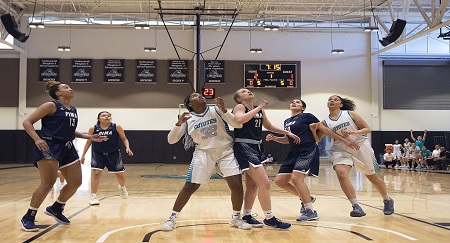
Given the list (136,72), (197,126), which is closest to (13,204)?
(197,126)

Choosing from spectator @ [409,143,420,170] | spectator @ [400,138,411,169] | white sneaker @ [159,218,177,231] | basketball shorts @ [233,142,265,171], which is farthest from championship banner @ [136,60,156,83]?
white sneaker @ [159,218,177,231]

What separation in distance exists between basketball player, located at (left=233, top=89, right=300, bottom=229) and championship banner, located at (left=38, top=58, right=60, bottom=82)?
22475mm

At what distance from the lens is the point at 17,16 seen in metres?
25.7

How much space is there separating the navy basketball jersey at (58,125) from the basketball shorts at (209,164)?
163 cm

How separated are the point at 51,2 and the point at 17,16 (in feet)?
9.68

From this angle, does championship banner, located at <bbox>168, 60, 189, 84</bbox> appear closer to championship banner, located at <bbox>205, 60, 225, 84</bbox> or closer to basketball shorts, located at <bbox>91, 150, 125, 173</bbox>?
championship banner, located at <bbox>205, 60, 225, 84</bbox>

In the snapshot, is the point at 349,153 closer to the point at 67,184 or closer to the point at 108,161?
the point at 67,184

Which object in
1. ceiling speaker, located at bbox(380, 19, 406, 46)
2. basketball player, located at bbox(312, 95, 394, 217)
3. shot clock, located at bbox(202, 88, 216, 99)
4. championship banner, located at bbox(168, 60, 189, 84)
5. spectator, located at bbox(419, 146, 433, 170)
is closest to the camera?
basketball player, located at bbox(312, 95, 394, 217)

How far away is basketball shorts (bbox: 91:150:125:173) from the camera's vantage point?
30.2 feet

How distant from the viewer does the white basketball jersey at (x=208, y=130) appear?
236 inches

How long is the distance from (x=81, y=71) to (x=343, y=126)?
2178 centimetres

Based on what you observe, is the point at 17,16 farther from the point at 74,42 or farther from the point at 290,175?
the point at 290,175

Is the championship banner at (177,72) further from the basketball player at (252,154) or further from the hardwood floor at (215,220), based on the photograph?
the basketball player at (252,154)

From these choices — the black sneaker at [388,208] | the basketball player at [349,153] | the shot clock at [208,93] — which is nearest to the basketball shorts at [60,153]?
the basketball player at [349,153]
